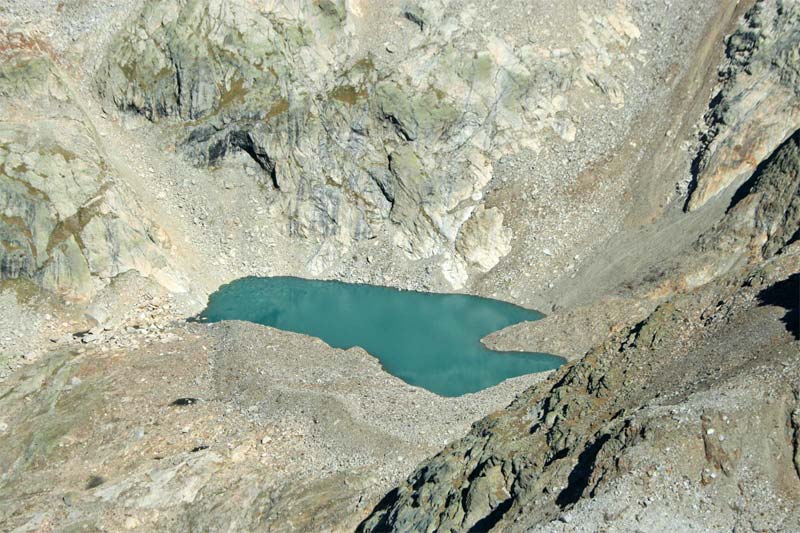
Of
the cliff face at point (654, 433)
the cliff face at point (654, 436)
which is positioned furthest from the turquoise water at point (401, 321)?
the cliff face at point (654, 433)

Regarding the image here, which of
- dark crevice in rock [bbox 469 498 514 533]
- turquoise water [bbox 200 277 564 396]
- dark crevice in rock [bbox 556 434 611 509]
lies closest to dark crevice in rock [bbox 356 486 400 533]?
dark crevice in rock [bbox 469 498 514 533]

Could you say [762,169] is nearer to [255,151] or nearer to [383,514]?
[383,514]

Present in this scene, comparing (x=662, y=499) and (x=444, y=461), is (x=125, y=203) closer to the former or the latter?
(x=444, y=461)

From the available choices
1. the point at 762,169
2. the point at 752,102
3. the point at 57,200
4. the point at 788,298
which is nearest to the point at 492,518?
the point at 788,298

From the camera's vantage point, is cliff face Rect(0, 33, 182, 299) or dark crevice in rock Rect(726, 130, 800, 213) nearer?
dark crevice in rock Rect(726, 130, 800, 213)

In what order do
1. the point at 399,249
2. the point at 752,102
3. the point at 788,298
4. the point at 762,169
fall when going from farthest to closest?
the point at 399,249 → the point at 752,102 → the point at 762,169 → the point at 788,298

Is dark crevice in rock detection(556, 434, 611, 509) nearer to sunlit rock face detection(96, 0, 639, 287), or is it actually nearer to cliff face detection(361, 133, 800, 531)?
cliff face detection(361, 133, 800, 531)
